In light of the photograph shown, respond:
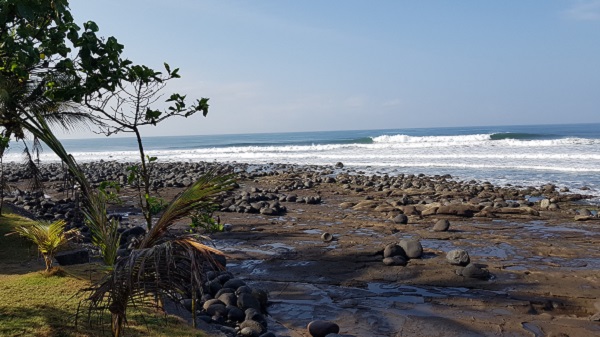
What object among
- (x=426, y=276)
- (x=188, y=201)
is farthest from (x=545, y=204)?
(x=188, y=201)

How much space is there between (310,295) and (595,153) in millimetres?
32133

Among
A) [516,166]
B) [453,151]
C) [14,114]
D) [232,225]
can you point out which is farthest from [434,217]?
[453,151]

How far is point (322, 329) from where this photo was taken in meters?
5.93

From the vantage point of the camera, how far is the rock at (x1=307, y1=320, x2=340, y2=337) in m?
5.92

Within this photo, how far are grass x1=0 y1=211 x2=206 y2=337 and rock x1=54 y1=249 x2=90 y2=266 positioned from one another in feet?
1.31

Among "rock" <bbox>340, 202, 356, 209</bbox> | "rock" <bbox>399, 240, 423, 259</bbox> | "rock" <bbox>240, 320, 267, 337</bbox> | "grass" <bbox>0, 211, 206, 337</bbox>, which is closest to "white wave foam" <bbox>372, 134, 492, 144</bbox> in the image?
"rock" <bbox>340, 202, 356, 209</bbox>

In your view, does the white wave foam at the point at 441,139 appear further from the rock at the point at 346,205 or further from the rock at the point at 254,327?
the rock at the point at 254,327

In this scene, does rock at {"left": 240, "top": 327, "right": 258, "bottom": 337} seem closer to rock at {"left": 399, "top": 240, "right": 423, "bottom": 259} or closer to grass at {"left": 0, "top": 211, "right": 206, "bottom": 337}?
grass at {"left": 0, "top": 211, "right": 206, "bottom": 337}

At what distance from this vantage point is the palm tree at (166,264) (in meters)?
3.29

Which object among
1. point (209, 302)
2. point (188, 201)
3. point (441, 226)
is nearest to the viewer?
point (188, 201)

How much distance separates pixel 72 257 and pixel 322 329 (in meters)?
4.18

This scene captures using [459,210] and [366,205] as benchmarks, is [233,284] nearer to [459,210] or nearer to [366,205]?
[459,210]

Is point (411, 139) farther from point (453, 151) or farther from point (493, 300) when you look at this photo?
point (493, 300)

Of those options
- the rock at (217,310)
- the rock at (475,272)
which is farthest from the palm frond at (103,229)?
the rock at (475,272)
